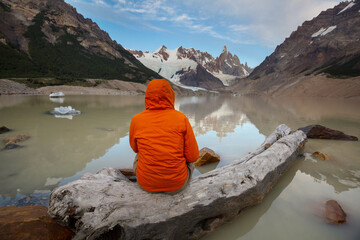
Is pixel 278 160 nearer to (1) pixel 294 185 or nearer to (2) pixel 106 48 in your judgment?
(1) pixel 294 185

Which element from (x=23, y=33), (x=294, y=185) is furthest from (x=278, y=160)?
(x=23, y=33)

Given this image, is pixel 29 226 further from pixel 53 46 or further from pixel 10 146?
pixel 53 46

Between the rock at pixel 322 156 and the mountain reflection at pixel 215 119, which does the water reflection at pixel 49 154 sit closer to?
the mountain reflection at pixel 215 119

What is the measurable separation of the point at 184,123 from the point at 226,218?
199 centimetres

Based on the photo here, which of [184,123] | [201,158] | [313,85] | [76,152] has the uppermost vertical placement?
[313,85]

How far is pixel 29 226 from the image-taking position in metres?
2.42

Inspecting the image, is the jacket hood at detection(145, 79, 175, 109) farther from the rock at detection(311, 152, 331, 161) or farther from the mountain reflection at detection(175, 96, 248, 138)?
the mountain reflection at detection(175, 96, 248, 138)

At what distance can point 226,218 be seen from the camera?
3.44 metres

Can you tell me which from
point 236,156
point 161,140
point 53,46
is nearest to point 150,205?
point 161,140

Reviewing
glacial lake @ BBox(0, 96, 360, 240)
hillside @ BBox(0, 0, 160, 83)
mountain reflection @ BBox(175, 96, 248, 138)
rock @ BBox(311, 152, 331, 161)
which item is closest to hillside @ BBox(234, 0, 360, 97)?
mountain reflection @ BBox(175, 96, 248, 138)

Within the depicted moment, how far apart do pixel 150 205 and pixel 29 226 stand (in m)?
1.54

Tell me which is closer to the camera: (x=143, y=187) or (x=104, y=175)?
(x=143, y=187)

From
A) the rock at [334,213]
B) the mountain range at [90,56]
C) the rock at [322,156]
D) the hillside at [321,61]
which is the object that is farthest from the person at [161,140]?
the hillside at [321,61]

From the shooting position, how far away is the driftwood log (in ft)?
8.36
